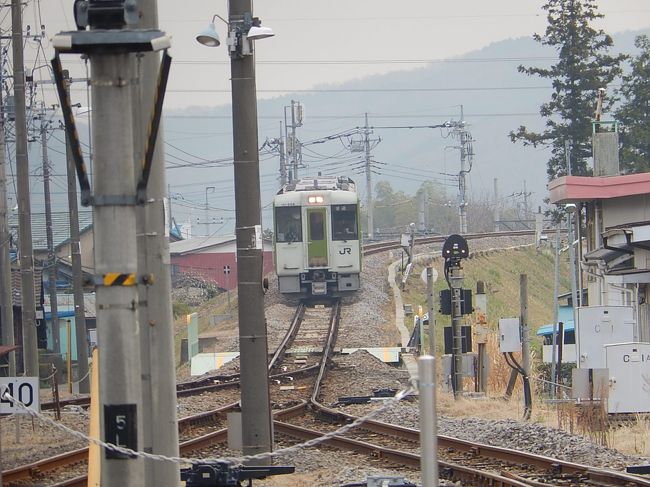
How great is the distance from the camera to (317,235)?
35812 mm

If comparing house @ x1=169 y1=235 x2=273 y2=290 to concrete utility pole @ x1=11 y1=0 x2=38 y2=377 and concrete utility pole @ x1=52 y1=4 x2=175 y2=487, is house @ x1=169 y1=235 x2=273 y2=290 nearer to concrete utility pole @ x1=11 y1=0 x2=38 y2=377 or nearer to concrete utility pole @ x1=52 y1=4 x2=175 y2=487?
concrete utility pole @ x1=11 y1=0 x2=38 y2=377

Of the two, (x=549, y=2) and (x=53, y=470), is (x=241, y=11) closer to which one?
(x=53, y=470)

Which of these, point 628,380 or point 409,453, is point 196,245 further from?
point 409,453

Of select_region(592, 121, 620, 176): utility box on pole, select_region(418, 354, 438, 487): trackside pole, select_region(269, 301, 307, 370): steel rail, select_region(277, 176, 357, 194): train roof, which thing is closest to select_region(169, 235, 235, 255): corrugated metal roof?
select_region(277, 176, 357, 194): train roof

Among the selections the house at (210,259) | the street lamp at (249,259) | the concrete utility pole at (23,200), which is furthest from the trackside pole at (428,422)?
the house at (210,259)

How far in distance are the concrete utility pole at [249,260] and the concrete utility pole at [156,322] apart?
347cm

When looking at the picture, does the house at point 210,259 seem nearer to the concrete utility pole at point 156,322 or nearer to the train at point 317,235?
the train at point 317,235

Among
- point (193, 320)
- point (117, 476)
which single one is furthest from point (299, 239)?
point (117, 476)

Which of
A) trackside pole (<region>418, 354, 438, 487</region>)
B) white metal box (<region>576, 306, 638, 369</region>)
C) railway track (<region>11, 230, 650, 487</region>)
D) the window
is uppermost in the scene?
the window

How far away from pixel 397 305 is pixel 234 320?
5685mm

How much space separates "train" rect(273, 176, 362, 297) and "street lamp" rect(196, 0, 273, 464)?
24.0 metres

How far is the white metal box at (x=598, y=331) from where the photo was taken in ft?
60.1

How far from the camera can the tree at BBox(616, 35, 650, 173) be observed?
48.4m

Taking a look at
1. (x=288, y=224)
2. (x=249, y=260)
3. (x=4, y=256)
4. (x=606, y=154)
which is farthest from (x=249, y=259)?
(x=288, y=224)
